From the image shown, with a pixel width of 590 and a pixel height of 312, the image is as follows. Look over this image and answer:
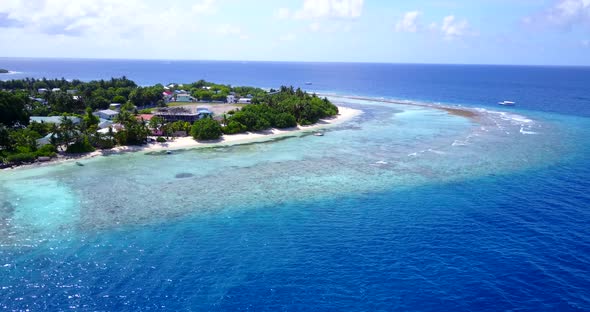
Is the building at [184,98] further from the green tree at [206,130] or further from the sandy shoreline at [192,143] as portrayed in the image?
the green tree at [206,130]

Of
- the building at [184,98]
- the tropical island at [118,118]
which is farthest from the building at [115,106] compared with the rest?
the building at [184,98]

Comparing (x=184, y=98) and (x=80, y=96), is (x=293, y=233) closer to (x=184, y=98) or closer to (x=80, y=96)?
(x=80, y=96)

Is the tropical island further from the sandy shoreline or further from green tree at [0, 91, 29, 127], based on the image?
the sandy shoreline

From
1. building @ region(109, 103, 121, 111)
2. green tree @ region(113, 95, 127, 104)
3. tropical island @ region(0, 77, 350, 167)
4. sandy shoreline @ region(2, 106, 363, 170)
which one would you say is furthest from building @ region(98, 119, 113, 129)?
green tree @ region(113, 95, 127, 104)

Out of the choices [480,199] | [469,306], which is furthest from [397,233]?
[480,199]

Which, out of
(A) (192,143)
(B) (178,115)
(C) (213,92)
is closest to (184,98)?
(C) (213,92)

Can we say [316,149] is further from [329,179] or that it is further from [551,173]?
[551,173]
